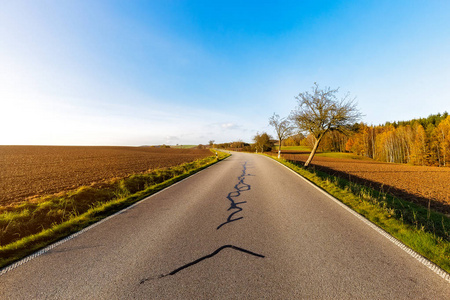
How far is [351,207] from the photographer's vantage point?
240 inches

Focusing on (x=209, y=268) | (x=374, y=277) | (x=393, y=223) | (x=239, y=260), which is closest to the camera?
(x=374, y=277)

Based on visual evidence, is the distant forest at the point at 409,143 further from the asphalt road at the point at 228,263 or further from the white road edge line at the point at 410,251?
the asphalt road at the point at 228,263

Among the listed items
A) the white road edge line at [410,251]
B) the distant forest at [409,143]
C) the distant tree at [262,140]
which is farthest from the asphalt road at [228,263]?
the distant tree at [262,140]

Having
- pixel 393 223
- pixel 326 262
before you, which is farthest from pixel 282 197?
pixel 326 262

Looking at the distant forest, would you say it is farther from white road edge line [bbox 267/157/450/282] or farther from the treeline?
white road edge line [bbox 267/157/450/282]

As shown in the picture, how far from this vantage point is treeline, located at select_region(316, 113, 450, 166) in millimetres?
41594

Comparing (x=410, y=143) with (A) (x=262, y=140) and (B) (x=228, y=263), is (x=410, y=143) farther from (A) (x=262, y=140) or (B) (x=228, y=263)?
(B) (x=228, y=263)

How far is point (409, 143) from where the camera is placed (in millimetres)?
50250

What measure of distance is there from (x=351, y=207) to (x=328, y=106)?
15.8m

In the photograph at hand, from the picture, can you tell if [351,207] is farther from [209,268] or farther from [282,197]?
[209,268]

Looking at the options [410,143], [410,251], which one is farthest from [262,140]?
[410,251]

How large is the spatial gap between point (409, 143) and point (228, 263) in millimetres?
69839

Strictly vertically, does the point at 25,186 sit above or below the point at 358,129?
below

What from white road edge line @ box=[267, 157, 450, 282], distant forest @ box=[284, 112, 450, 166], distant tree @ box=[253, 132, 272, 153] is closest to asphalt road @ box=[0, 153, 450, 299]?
white road edge line @ box=[267, 157, 450, 282]
